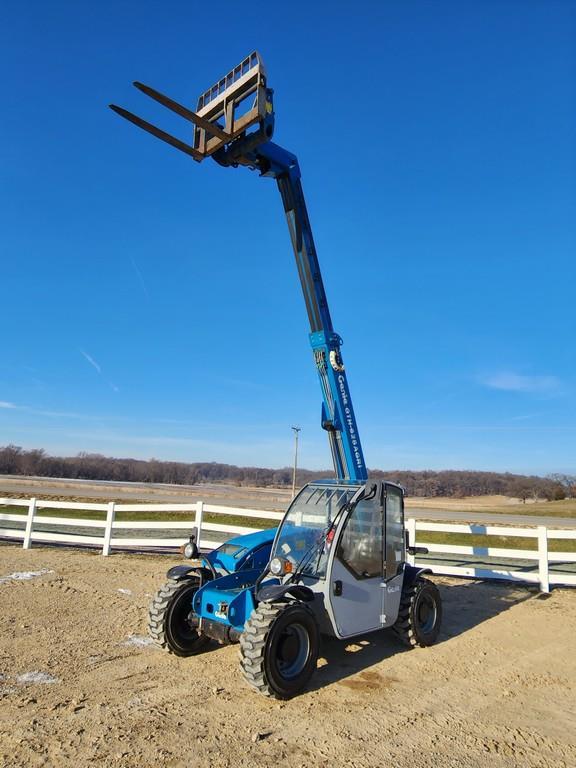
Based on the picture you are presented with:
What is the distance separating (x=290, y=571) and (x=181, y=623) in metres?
1.71

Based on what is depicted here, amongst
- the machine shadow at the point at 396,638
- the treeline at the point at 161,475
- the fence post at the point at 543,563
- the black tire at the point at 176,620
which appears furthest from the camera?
the treeline at the point at 161,475

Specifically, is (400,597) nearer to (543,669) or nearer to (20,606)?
(543,669)

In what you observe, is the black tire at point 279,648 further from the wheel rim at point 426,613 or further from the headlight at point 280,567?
the wheel rim at point 426,613

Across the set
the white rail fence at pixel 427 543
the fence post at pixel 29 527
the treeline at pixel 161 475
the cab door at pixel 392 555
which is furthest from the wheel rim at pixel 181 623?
the treeline at pixel 161 475

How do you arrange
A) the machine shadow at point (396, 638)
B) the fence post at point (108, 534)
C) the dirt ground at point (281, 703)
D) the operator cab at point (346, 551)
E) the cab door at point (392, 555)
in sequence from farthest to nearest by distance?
the fence post at point (108, 534), the cab door at point (392, 555), the machine shadow at point (396, 638), the operator cab at point (346, 551), the dirt ground at point (281, 703)

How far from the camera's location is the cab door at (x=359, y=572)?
516cm

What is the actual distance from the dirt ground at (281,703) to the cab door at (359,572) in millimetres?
552

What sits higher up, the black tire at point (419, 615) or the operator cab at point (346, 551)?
the operator cab at point (346, 551)

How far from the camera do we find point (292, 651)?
4.79 m

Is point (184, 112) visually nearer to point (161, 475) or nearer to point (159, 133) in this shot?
point (159, 133)

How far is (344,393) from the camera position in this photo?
25.9ft

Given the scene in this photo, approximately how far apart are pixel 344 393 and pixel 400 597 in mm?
3030

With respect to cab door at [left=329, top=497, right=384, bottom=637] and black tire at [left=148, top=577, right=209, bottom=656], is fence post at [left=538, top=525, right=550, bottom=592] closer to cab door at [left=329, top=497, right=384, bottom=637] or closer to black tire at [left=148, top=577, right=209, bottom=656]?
cab door at [left=329, top=497, right=384, bottom=637]

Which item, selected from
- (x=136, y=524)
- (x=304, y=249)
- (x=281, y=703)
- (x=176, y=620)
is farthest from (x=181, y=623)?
(x=136, y=524)
